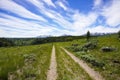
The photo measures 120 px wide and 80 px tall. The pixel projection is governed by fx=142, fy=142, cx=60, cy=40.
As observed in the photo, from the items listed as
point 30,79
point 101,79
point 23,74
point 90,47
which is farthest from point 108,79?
point 90,47

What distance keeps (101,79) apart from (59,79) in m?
5.10

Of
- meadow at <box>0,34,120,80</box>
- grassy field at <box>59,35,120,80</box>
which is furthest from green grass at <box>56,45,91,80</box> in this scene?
grassy field at <box>59,35,120,80</box>

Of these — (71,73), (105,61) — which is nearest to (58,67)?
(71,73)

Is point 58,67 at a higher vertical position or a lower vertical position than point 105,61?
higher

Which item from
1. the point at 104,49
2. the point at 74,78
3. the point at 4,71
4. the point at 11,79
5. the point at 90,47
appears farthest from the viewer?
the point at 90,47

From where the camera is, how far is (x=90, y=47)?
191ft

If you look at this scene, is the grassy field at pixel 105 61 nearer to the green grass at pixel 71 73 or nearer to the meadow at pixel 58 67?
the meadow at pixel 58 67

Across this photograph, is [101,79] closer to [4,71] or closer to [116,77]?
[116,77]

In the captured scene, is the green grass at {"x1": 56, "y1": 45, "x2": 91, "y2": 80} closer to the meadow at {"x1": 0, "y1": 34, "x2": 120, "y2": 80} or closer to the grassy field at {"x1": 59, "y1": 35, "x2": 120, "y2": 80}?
the meadow at {"x1": 0, "y1": 34, "x2": 120, "y2": 80}

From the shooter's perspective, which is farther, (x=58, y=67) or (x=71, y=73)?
(x=58, y=67)

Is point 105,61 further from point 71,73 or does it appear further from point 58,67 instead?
point 71,73

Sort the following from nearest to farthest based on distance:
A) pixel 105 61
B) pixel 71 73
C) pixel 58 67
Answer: pixel 71 73
pixel 58 67
pixel 105 61

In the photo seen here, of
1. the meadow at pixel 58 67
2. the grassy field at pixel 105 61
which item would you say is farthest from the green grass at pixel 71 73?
the grassy field at pixel 105 61

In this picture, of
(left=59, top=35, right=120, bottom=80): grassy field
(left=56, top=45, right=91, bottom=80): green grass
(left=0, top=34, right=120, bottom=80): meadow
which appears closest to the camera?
(left=0, top=34, right=120, bottom=80): meadow
